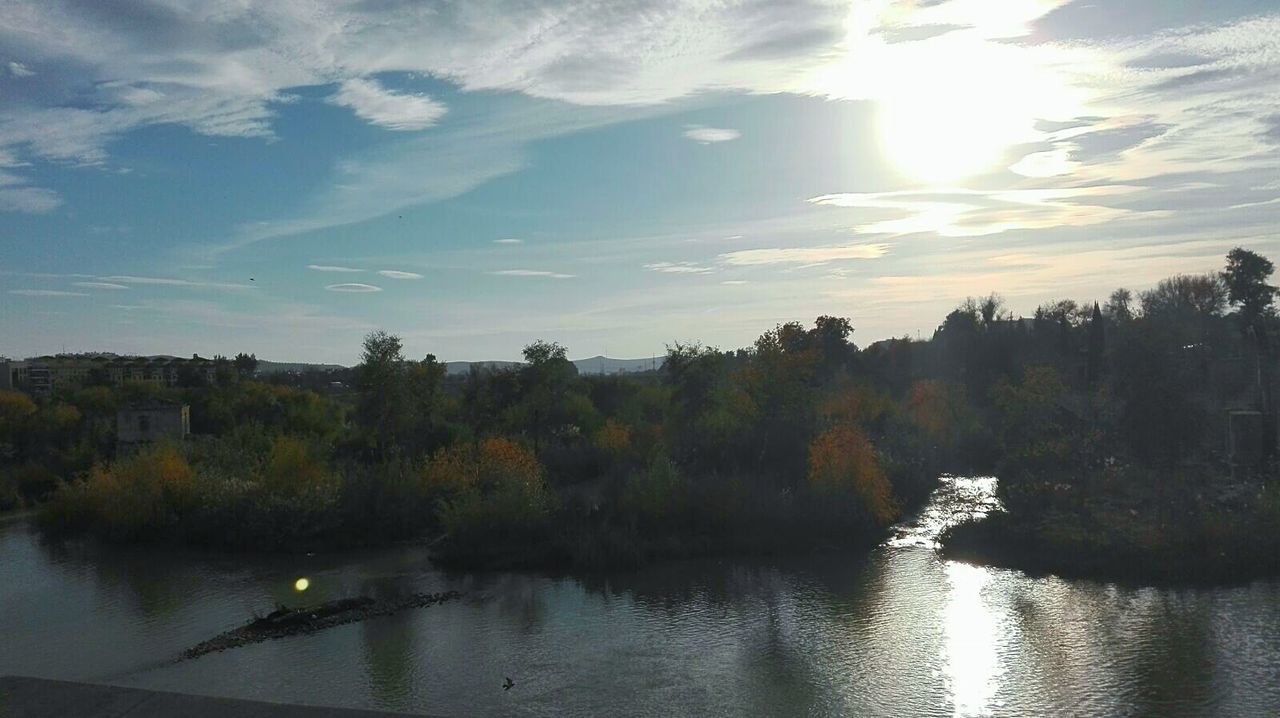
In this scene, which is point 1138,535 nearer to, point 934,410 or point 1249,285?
point 934,410

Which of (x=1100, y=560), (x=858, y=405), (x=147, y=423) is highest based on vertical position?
(x=858, y=405)

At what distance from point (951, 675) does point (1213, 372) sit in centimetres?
2813

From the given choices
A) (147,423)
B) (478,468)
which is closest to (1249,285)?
(478,468)

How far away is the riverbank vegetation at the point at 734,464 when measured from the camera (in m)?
22.3

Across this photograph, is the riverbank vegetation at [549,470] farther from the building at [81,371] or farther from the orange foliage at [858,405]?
the building at [81,371]

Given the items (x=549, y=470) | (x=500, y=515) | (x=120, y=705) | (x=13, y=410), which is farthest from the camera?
(x=13, y=410)

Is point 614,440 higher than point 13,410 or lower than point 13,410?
lower

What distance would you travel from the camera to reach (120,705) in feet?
29.6

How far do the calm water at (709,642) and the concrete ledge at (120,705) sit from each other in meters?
3.59

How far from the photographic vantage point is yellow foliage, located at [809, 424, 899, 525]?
2512 centimetres

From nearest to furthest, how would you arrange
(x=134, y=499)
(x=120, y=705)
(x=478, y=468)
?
(x=120, y=705) < (x=134, y=499) < (x=478, y=468)

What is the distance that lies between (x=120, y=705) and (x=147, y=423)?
4034cm

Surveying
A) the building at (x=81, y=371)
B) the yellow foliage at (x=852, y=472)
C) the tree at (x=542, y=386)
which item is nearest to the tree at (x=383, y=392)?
the tree at (x=542, y=386)

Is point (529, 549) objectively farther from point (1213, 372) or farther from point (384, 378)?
point (1213, 372)
